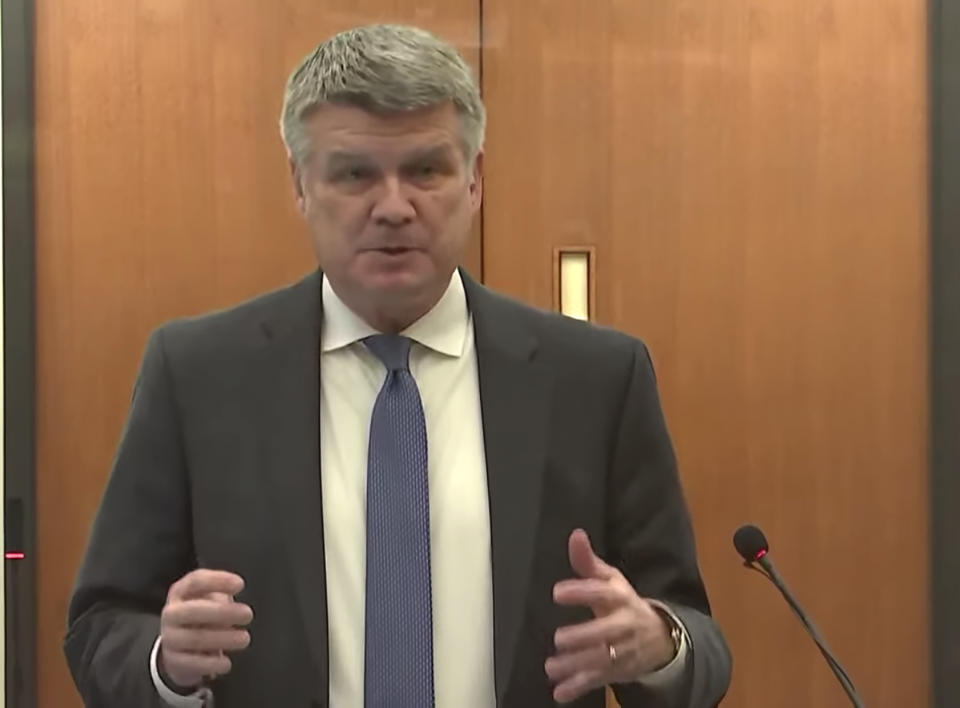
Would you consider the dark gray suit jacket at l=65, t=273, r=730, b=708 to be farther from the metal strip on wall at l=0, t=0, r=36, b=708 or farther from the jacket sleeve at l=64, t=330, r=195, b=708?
the metal strip on wall at l=0, t=0, r=36, b=708

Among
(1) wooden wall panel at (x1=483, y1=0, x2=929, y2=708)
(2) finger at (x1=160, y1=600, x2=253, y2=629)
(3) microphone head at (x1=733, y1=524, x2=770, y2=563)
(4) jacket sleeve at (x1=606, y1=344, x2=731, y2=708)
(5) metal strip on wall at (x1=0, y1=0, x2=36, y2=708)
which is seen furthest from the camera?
(1) wooden wall panel at (x1=483, y1=0, x2=929, y2=708)

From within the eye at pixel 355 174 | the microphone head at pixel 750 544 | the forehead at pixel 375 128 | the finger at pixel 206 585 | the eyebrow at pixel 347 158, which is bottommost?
the microphone head at pixel 750 544

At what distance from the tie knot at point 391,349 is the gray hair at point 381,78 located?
0.19 meters

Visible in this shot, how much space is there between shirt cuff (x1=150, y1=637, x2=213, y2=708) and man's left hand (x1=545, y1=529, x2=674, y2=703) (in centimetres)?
30

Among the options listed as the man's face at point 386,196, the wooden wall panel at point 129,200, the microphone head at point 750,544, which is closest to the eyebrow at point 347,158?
the man's face at point 386,196

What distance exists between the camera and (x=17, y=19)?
1.90 meters

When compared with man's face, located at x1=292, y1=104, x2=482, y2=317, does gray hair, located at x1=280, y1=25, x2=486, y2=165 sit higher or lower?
higher

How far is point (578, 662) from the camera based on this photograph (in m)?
0.95

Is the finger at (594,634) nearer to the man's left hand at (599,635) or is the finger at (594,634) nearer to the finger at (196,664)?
the man's left hand at (599,635)

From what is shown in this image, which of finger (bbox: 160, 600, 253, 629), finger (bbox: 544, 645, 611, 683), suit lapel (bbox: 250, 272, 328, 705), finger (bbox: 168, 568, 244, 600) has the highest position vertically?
suit lapel (bbox: 250, 272, 328, 705)

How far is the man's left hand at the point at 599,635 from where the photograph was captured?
37.1 inches

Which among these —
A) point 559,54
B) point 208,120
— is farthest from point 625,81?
point 208,120

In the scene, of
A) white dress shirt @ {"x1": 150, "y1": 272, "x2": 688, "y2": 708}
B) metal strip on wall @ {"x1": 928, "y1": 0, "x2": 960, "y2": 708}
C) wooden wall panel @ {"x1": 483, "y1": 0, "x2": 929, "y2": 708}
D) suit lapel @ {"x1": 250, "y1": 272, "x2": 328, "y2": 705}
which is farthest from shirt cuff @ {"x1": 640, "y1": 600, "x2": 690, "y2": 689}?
metal strip on wall @ {"x1": 928, "y1": 0, "x2": 960, "y2": 708}

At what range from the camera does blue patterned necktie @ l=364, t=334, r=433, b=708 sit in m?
1.04
